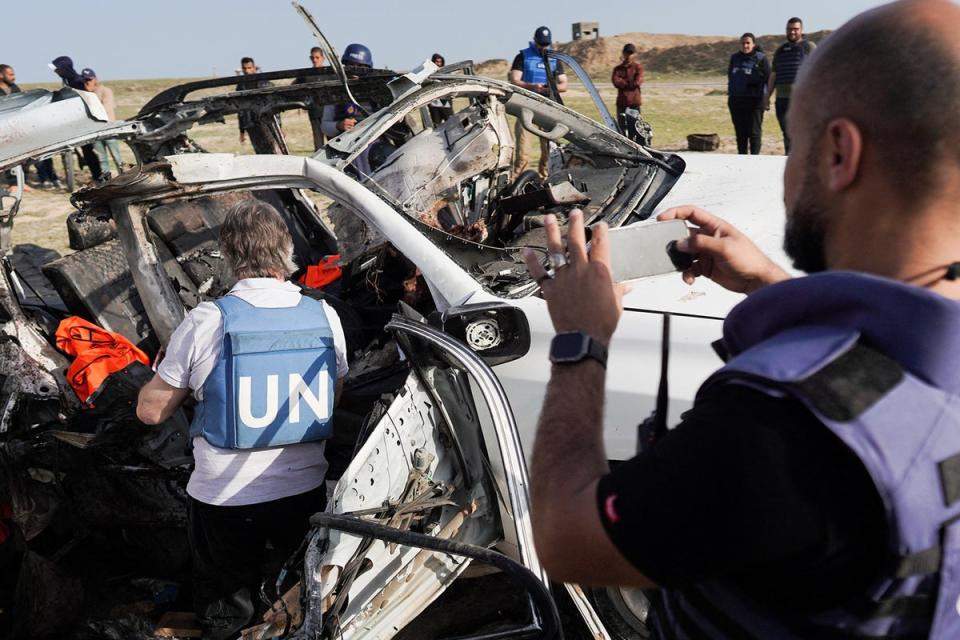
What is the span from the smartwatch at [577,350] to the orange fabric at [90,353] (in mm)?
2804

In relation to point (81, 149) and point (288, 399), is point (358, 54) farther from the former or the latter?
point (288, 399)

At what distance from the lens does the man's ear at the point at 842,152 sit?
87 centimetres

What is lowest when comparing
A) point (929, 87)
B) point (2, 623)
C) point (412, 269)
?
point (2, 623)

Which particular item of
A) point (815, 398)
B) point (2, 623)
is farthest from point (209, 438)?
point (815, 398)

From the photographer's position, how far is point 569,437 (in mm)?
944

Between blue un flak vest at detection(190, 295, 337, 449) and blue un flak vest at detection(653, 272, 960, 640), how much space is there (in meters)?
1.76

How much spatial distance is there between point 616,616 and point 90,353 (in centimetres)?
244

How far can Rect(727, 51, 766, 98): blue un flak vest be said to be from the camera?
9.79m

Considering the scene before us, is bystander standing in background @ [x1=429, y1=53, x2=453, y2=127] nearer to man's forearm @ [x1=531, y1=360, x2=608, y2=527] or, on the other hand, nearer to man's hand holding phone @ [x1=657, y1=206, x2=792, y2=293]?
man's hand holding phone @ [x1=657, y1=206, x2=792, y2=293]

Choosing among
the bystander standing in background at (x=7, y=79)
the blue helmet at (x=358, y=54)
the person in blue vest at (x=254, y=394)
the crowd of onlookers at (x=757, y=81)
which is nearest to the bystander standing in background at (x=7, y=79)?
the bystander standing in background at (x=7, y=79)

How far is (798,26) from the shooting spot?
32.4ft

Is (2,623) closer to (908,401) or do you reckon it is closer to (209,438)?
(209,438)

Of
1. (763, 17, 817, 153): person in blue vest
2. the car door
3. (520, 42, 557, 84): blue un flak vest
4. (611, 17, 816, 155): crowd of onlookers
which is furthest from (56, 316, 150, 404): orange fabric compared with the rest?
(763, 17, 817, 153): person in blue vest

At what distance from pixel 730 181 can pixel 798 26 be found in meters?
A: 7.18
